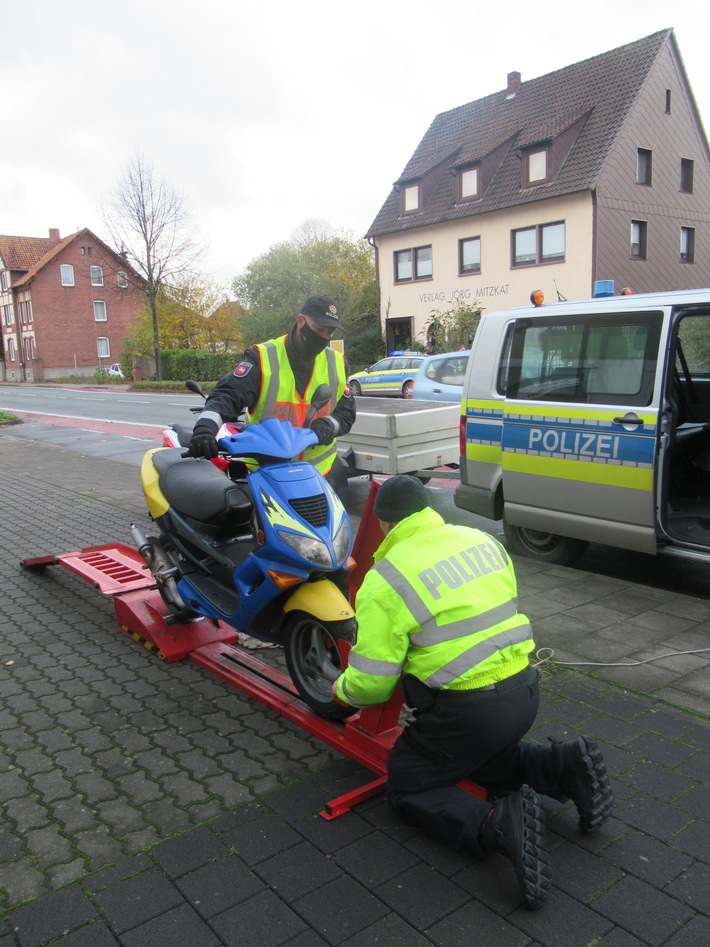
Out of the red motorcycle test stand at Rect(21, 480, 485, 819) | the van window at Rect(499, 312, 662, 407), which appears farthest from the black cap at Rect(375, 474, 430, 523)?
the van window at Rect(499, 312, 662, 407)

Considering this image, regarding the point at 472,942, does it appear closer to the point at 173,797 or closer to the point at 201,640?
the point at 173,797

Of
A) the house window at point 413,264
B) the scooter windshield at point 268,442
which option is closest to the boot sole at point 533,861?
the scooter windshield at point 268,442

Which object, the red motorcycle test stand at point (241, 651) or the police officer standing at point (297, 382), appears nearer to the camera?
the red motorcycle test stand at point (241, 651)

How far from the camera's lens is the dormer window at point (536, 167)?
30.2 metres

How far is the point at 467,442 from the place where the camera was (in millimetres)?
6641

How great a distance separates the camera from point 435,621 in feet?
8.87

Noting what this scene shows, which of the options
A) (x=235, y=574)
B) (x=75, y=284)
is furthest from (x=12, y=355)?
(x=235, y=574)

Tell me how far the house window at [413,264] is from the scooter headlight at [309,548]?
33.1m

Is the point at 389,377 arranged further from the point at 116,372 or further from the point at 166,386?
the point at 116,372

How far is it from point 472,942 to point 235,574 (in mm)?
2037

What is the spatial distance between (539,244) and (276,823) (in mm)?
30104

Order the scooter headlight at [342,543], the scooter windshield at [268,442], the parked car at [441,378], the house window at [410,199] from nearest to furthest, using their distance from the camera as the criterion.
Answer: the scooter headlight at [342,543], the scooter windshield at [268,442], the parked car at [441,378], the house window at [410,199]

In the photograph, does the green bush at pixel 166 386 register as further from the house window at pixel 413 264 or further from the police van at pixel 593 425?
the police van at pixel 593 425

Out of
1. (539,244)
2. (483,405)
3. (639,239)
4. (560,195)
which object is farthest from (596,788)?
(639,239)
